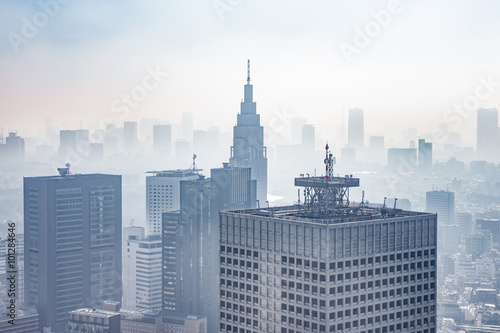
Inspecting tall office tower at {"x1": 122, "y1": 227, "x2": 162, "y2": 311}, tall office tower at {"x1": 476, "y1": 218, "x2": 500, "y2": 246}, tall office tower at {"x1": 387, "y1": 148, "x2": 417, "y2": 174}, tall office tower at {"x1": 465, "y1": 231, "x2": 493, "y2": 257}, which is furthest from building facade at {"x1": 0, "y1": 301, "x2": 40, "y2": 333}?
tall office tower at {"x1": 476, "y1": 218, "x2": 500, "y2": 246}

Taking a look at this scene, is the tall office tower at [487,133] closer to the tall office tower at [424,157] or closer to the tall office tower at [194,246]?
the tall office tower at [424,157]

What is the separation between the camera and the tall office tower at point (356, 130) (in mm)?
127387

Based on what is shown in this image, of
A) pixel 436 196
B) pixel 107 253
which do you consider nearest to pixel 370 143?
pixel 436 196

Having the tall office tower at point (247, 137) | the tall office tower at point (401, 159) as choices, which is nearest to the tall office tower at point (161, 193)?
the tall office tower at point (247, 137)

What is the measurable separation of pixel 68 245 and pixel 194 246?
713 inches

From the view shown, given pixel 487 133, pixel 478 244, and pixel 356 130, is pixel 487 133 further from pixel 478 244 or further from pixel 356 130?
pixel 356 130

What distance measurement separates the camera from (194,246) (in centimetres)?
10650

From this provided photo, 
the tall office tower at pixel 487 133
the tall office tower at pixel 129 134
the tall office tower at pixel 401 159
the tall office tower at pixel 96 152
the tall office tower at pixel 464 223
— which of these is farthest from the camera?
the tall office tower at pixel 401 159

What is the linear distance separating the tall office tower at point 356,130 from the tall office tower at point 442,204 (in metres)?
22.2

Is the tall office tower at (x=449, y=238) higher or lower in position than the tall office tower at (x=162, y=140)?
lower

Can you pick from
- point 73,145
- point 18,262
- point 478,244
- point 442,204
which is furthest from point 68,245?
point 442,204

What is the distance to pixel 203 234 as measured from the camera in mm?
106188

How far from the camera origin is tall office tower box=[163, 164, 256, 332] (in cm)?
10406

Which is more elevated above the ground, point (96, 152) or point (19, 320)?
point (96, 152)
